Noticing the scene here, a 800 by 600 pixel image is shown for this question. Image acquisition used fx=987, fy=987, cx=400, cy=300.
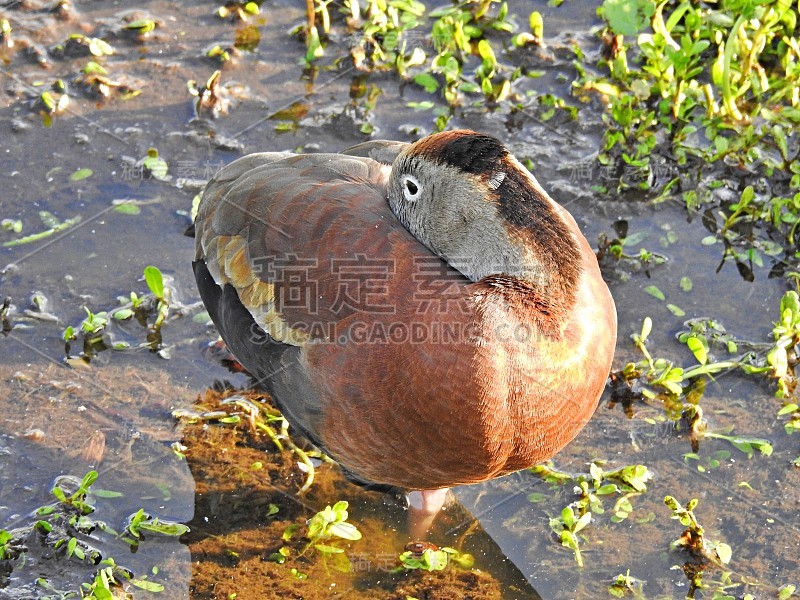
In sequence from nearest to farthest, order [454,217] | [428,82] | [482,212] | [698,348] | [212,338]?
[482,212] → [454,217] → [698,348] → [212,338] → [428,82]

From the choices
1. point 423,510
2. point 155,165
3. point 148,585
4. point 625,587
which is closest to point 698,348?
point 625,587

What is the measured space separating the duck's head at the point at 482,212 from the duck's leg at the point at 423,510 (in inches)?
41.7

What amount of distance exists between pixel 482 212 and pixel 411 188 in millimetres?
359

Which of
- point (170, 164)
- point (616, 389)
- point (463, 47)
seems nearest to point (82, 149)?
point (170, 164)

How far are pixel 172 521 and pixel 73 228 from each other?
1779 mm

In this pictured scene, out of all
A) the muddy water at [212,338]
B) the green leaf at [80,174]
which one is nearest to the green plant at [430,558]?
the muddy water at [212,338]

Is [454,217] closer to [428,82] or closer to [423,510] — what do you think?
[423,510]

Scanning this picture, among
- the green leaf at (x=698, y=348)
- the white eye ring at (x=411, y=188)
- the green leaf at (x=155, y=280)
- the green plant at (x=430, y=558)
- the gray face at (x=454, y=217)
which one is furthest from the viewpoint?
the green leaf at (x=155, y=280)

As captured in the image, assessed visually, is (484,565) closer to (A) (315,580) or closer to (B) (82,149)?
(A) (315,580)

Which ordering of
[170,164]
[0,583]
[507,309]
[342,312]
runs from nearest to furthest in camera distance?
[507,309] → [342,312] → [0,583] → [170,164]

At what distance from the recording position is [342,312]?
344 centimetres

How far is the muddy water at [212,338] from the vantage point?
391 cm

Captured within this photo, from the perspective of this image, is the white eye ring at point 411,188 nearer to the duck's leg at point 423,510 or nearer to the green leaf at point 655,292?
the duck's leg at point 423,510

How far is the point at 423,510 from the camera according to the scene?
4.06 metres
